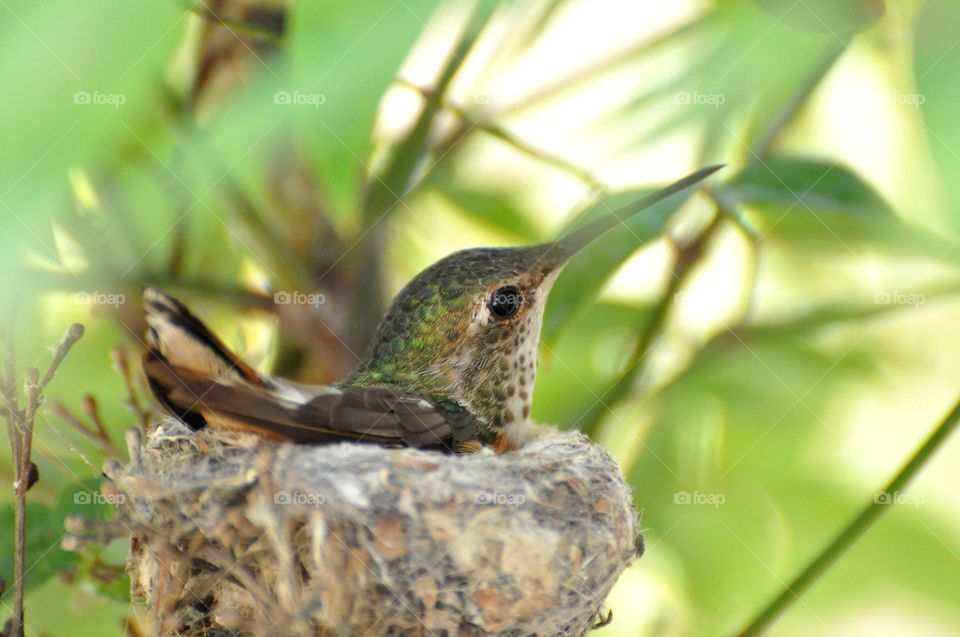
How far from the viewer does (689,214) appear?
7.98 ft

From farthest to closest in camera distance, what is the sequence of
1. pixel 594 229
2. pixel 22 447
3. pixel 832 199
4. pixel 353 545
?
pixel 832 199 < pixel 594 229 < pixel 353 545 < pixel 22 447

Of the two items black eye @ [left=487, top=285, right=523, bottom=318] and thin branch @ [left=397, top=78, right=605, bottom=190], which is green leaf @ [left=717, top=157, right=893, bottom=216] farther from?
black eye @ [left=487, top=285, right=523, bottom=318]

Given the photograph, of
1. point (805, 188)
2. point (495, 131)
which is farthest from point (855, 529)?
point (495, 131)

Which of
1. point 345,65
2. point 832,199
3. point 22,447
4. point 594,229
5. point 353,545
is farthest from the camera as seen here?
point 832,199

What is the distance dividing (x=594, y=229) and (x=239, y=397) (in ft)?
2.69

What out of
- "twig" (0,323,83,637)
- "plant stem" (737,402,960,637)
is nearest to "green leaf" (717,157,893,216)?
"plant stem" (737,402,960,637)

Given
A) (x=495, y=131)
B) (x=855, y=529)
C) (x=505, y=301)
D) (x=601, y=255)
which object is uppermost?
(x=495, y=131)

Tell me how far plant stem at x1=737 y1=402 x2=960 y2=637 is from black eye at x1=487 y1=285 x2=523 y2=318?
76cm

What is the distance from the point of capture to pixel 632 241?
214 cm

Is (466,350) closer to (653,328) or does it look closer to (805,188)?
(653,328)

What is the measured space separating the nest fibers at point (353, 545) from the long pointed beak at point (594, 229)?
54 cm

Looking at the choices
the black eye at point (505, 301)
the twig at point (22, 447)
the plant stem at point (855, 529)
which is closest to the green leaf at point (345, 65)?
the black eye at point (505, 301)

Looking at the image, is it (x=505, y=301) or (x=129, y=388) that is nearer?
(x=129, y=388)

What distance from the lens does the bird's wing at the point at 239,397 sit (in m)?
1.56
